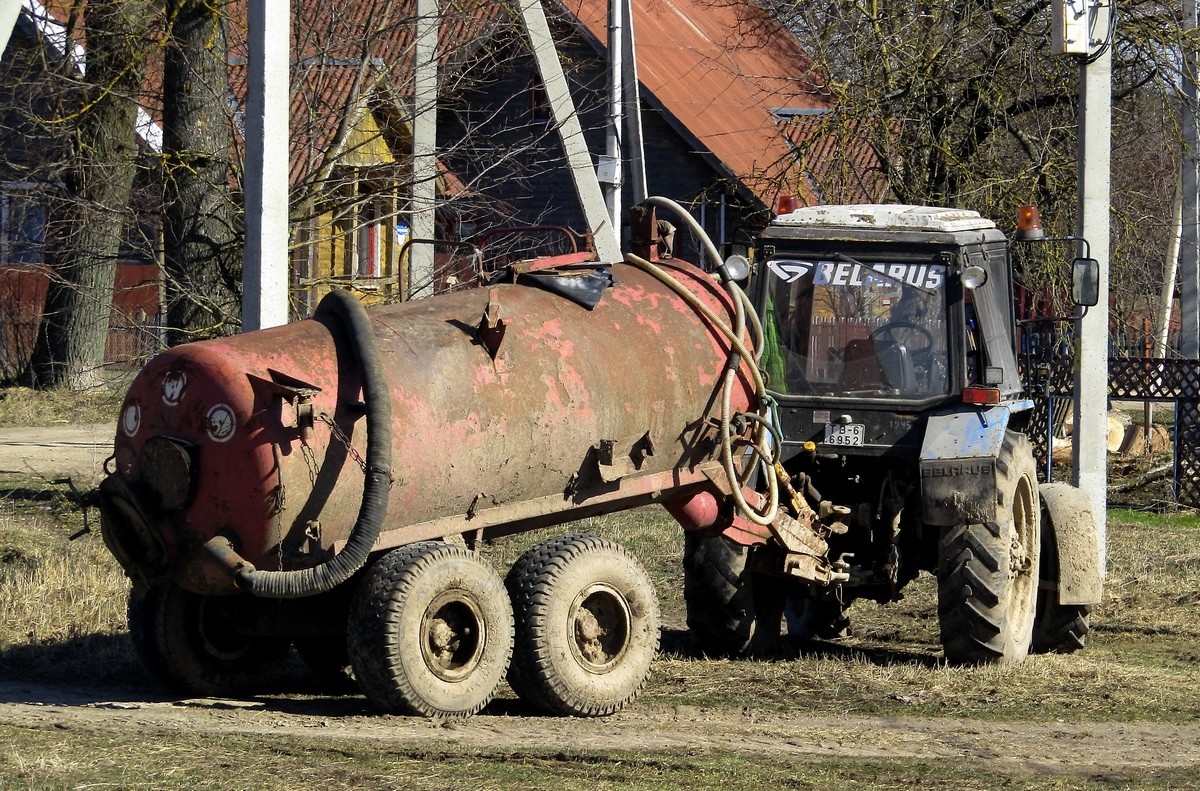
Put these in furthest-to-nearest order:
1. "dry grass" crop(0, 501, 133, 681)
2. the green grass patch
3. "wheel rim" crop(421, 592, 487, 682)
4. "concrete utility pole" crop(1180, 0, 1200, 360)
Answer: "concrete utility pole" crop(1180, 0, 1200, 360)
"dry grass" crop(0, 501, 133, 681)
"wheel rim" crop(421, 592, 487, 682)
the green grass patch

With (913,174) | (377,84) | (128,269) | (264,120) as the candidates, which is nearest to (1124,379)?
(913,174)

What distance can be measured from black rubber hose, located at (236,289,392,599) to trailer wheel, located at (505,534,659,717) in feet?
2.77

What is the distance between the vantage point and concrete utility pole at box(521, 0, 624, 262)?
12.6 meters

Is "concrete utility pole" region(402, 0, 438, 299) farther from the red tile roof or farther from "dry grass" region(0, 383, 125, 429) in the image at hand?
the red tile roof

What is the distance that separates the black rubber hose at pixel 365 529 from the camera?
6.75 meters

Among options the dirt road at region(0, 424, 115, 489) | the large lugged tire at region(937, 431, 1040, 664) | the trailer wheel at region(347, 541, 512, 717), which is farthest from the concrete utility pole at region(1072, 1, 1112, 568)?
A: the dirt road at region(0, 424, 115, 489)

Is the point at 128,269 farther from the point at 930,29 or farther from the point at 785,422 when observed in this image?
the point at 785,422

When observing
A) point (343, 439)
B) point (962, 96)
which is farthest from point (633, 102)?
point (343, 439)

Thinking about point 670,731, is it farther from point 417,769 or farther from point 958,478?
point 958,478

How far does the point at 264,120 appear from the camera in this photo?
346 inches

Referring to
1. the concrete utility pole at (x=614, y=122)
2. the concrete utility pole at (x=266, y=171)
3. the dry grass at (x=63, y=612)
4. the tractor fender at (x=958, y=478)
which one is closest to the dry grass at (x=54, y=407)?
the concrete utility pole at (x=614, y=122)

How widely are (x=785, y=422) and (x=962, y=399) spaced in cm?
96

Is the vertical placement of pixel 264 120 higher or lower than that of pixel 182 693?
higher

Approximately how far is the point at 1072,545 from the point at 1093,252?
9.01 ft
